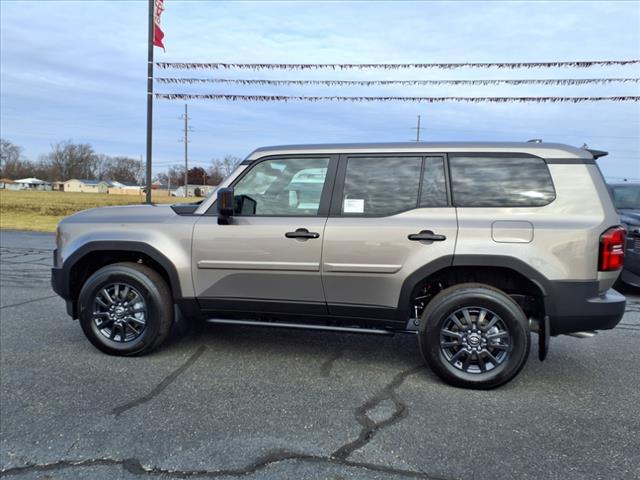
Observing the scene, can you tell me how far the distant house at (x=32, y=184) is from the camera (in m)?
129

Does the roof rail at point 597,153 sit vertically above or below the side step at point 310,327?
above

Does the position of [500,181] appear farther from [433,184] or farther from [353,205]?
[353,205]

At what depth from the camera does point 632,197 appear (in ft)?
26.8

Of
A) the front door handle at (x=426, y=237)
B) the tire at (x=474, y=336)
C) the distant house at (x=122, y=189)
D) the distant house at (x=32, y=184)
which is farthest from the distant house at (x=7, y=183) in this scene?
the tire at (x=474, y=336)

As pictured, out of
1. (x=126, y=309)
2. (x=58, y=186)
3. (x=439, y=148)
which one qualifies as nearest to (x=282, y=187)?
(x=439, y=148)

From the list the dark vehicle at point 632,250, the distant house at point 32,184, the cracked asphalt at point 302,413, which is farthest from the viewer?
the distant house at point 32,184

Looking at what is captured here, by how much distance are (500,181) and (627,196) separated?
5.85 metres

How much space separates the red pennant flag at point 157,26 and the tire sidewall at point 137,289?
416 inches

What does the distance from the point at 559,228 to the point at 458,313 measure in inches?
37.3

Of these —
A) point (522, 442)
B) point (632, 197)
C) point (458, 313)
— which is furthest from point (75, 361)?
point (632, 197)

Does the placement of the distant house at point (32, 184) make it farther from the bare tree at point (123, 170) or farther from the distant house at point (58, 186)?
the bare tree at point (123, 170)

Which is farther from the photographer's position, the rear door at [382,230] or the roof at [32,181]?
the roof at [32,181]

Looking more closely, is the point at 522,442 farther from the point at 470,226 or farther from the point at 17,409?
the point at 17,409

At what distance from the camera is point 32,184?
443 ft
